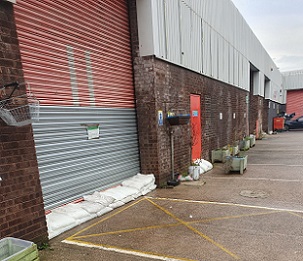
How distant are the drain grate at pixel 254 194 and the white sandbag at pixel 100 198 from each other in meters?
3.12

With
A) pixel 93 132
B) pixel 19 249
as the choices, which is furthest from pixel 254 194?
pixel 19 249

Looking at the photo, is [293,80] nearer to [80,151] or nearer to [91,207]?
[80,151]

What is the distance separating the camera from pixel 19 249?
274 cm

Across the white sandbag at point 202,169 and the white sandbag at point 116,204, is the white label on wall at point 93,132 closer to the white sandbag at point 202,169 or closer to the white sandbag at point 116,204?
the white sandbag at point 116,204

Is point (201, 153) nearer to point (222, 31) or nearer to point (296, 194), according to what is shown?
point (296, 194)

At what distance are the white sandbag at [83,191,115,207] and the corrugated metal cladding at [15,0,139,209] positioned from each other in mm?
157

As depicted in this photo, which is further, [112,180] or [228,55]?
[228,55]

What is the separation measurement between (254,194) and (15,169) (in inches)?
197

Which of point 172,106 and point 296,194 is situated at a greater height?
point 172,106

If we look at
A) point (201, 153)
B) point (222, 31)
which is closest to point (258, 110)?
point (222, 31)

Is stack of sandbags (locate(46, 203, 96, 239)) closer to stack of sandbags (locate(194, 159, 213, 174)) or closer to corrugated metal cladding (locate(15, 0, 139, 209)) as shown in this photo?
corrugated metal cladding (locate(15, 0, 139, 209))

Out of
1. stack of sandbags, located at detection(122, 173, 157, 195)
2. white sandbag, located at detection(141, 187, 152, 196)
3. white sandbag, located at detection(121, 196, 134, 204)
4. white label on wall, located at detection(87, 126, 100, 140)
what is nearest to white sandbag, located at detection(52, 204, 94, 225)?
white sandbag, located at detection(121, 196, 134, 204)

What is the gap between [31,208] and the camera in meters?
3.29

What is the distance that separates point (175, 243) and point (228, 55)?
10.9m
